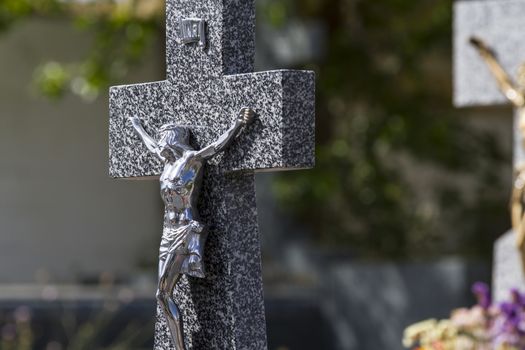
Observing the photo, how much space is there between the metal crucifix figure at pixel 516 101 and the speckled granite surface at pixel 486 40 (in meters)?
0.07

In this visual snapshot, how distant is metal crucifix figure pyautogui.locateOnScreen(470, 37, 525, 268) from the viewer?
538 cm

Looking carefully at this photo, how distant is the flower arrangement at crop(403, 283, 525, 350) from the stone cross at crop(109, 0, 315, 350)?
3.13 ft

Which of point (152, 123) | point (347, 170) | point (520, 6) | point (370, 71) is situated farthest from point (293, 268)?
point (152, 123)

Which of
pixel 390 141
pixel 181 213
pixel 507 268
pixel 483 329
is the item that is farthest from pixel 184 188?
pixel 390 141

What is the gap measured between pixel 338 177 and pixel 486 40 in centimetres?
482

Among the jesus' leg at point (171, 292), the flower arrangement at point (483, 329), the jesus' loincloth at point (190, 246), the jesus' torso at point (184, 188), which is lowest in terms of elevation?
the flower arrangement at point (483, 329)

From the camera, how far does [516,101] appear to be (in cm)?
566

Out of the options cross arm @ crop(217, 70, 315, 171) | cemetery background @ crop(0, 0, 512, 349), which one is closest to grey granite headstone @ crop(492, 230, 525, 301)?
cross arm @ crop(217, 70, 315, 171)

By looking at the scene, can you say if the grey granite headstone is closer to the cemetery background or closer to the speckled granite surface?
the speckled granite surface

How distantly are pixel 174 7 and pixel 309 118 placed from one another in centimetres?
61

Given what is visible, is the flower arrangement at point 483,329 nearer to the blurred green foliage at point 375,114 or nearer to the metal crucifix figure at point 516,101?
the metal crucifix figure at point 516,101

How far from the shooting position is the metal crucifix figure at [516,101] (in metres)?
5.38

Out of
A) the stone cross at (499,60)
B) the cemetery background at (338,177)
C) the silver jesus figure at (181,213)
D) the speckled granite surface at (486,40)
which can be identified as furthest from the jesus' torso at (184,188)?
the cemetery background at (338,177)

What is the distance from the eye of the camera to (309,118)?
3.55m
